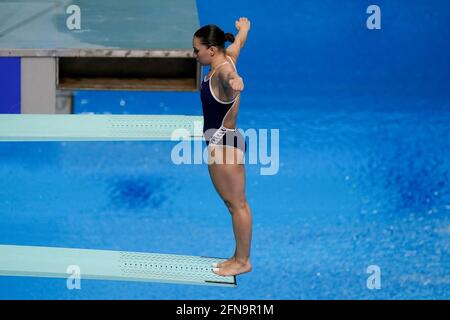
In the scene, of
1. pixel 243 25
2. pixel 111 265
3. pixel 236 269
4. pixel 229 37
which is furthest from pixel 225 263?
pixel 243 25

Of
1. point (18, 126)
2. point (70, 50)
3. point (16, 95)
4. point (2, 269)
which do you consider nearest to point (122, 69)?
point (70, 50)

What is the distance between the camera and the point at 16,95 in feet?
19.4

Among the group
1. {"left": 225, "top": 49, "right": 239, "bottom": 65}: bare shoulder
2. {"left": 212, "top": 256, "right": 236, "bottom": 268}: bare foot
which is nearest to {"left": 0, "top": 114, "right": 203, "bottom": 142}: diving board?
{"left": 225, "top": 49, "right": 239, "bottom": 65}: bare shoulder

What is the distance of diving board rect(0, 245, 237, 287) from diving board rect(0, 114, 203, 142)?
2.19 feet

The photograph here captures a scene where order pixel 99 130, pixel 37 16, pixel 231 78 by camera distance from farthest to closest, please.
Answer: pixel 37 16 < pixel 99 130 < pixel 231 78

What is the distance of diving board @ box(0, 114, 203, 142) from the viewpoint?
4547 millimetres

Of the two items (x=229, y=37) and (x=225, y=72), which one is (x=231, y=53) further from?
(x=225, y=72)

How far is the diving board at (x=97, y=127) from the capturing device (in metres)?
4.55

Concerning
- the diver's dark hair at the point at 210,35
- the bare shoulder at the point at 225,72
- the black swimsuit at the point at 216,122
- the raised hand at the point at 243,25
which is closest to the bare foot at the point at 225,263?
the black swimsuit at the point at 216,122

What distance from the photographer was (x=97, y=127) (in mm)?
4895

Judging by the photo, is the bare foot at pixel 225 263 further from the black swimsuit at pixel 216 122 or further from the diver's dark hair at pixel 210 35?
the diver's dark hair at pixel 210 35

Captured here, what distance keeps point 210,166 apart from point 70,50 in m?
2.65

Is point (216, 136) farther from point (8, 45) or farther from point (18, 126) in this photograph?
point (8, 45)

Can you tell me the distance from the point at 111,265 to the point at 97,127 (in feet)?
3.77
